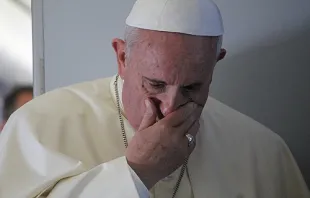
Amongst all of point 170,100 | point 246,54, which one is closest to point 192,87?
point 170,100

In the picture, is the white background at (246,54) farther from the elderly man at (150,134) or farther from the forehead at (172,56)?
the forehead at (172,56)

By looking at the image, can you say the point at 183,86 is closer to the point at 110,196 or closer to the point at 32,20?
the point at 110,196

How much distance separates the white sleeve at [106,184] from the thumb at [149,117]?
0.08 m

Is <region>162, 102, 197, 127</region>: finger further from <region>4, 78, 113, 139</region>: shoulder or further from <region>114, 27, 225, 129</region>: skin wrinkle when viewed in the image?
<region>4, 78, 113, 139</region>: shoulder

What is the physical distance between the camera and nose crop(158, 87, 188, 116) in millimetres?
1166

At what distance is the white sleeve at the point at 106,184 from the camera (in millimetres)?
1093

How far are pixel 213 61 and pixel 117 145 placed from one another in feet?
0.89

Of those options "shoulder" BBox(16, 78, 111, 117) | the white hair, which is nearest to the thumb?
the white hair

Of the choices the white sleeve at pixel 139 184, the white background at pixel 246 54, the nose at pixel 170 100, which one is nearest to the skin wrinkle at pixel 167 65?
the nose at pixel 170 100

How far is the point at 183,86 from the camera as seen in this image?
1.19m

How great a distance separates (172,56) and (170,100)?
8 centimetres

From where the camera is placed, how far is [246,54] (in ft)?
5.37

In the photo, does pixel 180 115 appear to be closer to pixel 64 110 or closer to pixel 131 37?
pixel 131 37

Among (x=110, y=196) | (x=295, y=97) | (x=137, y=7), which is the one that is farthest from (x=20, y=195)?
(x=295, y=97)
